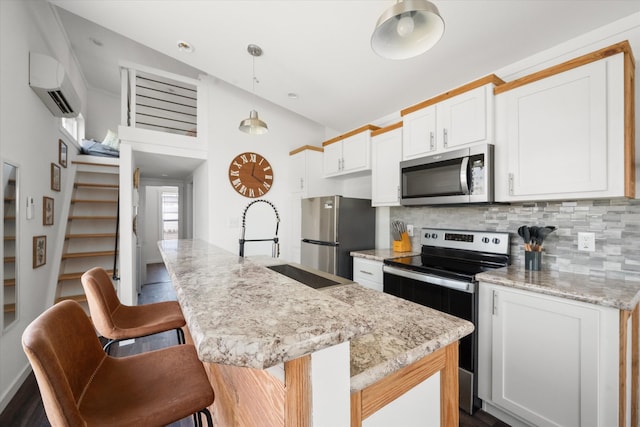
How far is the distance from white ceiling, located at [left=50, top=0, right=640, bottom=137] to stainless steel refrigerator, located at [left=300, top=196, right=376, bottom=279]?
3.80ft

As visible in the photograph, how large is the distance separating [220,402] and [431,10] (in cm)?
177

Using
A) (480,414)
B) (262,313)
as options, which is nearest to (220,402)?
(262,313)

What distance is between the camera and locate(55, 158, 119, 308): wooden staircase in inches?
128

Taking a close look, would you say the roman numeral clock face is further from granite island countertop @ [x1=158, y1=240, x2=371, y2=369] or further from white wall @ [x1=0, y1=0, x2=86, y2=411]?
granite island countertop @ [x1=158, y1=240, x2=371, y2=369]

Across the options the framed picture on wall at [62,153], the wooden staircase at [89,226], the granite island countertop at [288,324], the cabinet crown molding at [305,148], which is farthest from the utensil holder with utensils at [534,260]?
the framed picture on wall at [62,153]

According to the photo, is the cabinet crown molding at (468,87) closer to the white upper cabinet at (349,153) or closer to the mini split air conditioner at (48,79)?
the white upper cabinet at (349,153)

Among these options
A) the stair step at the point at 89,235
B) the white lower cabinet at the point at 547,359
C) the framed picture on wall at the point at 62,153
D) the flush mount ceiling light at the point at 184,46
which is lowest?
the white lower cabinet at the point at 547,359

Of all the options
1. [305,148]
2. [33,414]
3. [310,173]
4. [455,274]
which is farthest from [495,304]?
[33,414]

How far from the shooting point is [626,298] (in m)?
1.30

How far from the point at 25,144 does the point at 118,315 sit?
6.14 feet

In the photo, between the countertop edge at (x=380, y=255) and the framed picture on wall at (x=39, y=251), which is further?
the countertop edge at (x=380, y=255)

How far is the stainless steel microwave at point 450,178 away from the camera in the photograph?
203 centimetres

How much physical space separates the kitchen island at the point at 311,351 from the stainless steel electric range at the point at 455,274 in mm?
1024

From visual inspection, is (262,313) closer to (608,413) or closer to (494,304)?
(494,304)
